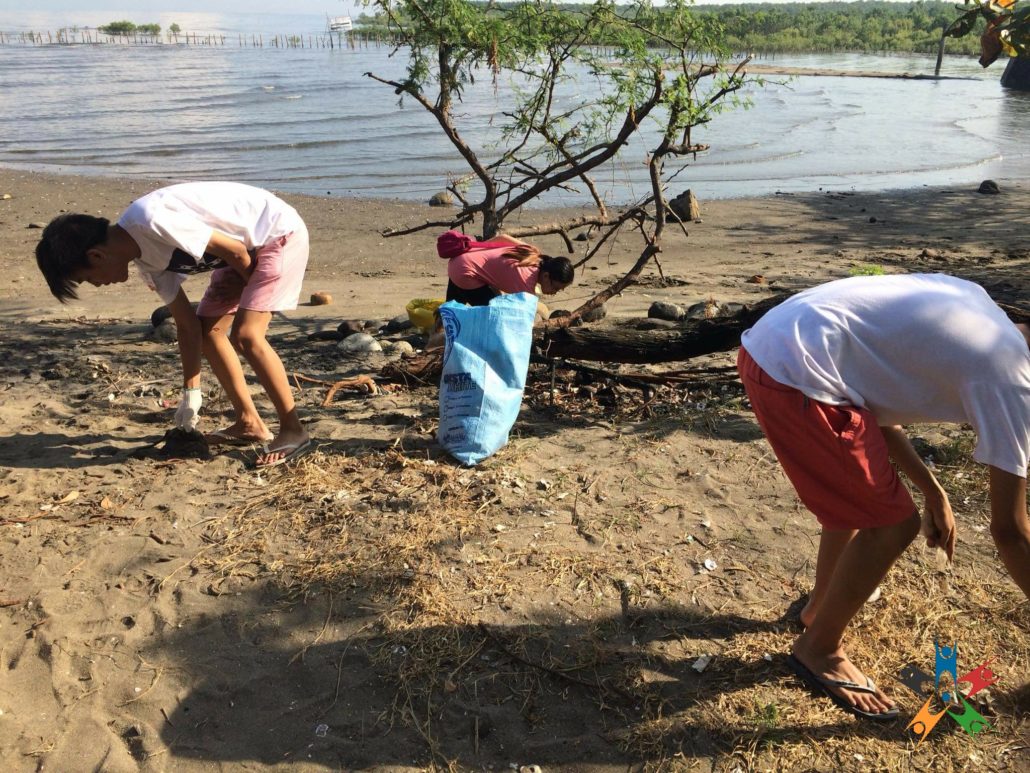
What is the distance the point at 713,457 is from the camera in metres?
3.99

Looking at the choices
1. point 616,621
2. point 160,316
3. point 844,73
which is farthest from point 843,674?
point 844,73

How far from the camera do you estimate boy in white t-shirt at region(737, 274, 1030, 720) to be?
6.37ft

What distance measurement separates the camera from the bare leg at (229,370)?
3.92 m

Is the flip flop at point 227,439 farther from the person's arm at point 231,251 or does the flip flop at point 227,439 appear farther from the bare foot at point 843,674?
the bare foot at point 843,674

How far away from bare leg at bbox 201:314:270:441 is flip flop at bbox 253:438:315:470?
0.66 ft

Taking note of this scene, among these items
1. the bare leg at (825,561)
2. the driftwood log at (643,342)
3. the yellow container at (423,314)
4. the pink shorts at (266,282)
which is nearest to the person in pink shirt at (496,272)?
the driftwood log at (643,342)

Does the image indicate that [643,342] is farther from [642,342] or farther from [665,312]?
[665,312]

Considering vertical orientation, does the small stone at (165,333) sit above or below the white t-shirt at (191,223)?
below

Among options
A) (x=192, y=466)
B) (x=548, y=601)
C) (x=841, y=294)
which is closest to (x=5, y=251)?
(x=192, y=466)

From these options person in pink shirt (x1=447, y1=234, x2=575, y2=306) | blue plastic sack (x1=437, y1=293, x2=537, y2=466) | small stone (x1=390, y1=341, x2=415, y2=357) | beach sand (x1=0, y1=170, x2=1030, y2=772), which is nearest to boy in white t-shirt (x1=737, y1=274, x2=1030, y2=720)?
beach sand (x1=0, y1=170, x2=1030, y2=772)

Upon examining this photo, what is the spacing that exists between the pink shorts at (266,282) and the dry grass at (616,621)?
2.60 feet

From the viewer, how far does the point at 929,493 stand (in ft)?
7.66

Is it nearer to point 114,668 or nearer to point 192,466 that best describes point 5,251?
point 192,466

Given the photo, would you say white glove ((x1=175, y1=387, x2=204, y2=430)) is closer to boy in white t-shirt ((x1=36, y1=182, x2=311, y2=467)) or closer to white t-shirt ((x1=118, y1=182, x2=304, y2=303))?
boy in white t-shirt ((x1=36, y1=182, x2=311, y2=467))
